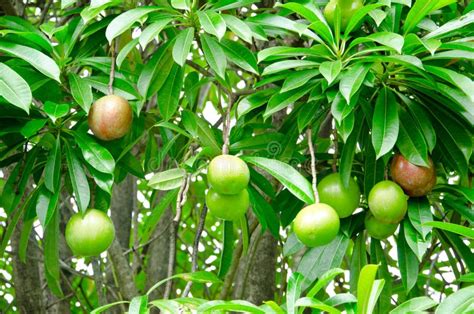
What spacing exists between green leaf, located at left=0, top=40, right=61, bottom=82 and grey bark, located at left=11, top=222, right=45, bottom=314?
1034 mm

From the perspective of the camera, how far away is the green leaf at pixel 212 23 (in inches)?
69.4

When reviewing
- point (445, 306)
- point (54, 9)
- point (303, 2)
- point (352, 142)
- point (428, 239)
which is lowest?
point (445, 306)

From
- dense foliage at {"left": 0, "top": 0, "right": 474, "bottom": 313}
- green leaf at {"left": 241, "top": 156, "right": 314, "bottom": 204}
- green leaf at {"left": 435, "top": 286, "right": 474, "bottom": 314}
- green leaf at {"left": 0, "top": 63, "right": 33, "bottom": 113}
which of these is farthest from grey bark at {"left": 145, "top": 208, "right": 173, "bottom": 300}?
green leaf at {"left": 435, "top": 286, "right": 474, "bottom": 314}

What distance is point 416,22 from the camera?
1864 mm

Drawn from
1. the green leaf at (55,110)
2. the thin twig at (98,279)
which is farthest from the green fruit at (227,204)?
the thin twig at (98,279)

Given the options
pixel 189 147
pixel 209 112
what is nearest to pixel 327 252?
pixel 189 147

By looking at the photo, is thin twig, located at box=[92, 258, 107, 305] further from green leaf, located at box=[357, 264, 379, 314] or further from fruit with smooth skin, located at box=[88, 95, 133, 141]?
green leaf, located at box=[357, 264, 379, 314]

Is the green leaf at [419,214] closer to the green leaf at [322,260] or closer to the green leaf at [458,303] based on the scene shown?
the green leaf at [322,260]

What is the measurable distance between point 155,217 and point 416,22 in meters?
0.75

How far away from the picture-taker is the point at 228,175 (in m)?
1.71

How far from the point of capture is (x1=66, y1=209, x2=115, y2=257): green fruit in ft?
6.17

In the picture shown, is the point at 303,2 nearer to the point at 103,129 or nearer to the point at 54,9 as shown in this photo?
the point at 103,129

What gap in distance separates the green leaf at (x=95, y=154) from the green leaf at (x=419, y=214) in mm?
666

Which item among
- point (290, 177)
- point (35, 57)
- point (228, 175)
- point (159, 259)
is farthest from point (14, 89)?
point (159, 259)
